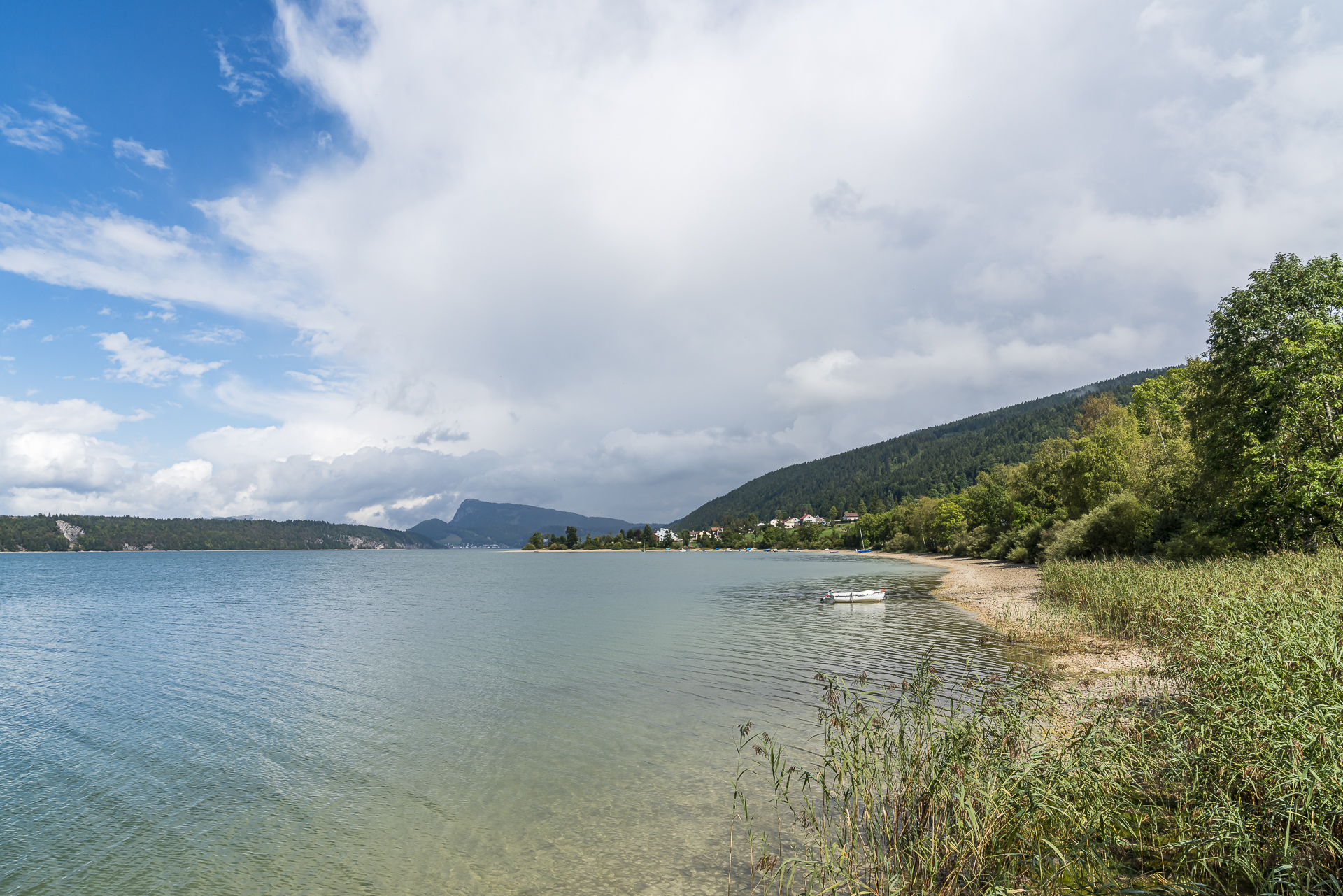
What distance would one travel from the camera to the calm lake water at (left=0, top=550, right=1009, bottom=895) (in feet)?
32.1

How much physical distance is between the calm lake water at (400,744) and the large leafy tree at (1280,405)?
53.5ft

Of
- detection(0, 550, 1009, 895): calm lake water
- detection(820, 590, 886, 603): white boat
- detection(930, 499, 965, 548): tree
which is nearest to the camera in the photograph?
detection(0, 550, 1009, 895): calm lake water

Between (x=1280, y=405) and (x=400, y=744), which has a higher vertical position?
(x=1280, y=405)

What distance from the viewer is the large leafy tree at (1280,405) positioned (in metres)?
29.3

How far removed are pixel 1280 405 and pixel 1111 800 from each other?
115ft

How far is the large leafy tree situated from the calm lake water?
1632 centimetres

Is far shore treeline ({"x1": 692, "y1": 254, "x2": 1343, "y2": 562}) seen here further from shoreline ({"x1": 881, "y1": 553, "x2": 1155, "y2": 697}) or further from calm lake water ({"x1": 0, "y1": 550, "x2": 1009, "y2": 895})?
calm lake water ({"x1": 0, "y1": 550, "x2": 1009, "y2": 895})

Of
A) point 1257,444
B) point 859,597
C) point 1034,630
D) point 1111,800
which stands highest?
point 1257,444

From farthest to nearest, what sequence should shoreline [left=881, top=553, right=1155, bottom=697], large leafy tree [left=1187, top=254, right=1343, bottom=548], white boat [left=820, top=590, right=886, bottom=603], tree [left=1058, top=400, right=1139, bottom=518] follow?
tree [left=1058, top=400, right=1139, bottom=518], white boat [left=820, top=590, right=886, bottom=603], large leafy tree [left=1187, top=254, right=1343, bottom=548], shoreline [left=881, top=553, right=1155, bottom=697]

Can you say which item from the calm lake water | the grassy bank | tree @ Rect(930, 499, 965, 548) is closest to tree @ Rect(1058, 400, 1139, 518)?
the calm lake water

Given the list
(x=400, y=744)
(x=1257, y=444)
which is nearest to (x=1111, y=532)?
(x=1257, y=444)

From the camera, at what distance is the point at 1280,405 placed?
30828 millimetres

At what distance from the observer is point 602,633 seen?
32938mm

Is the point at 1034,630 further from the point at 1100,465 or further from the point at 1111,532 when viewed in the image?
the point at 1100,465
